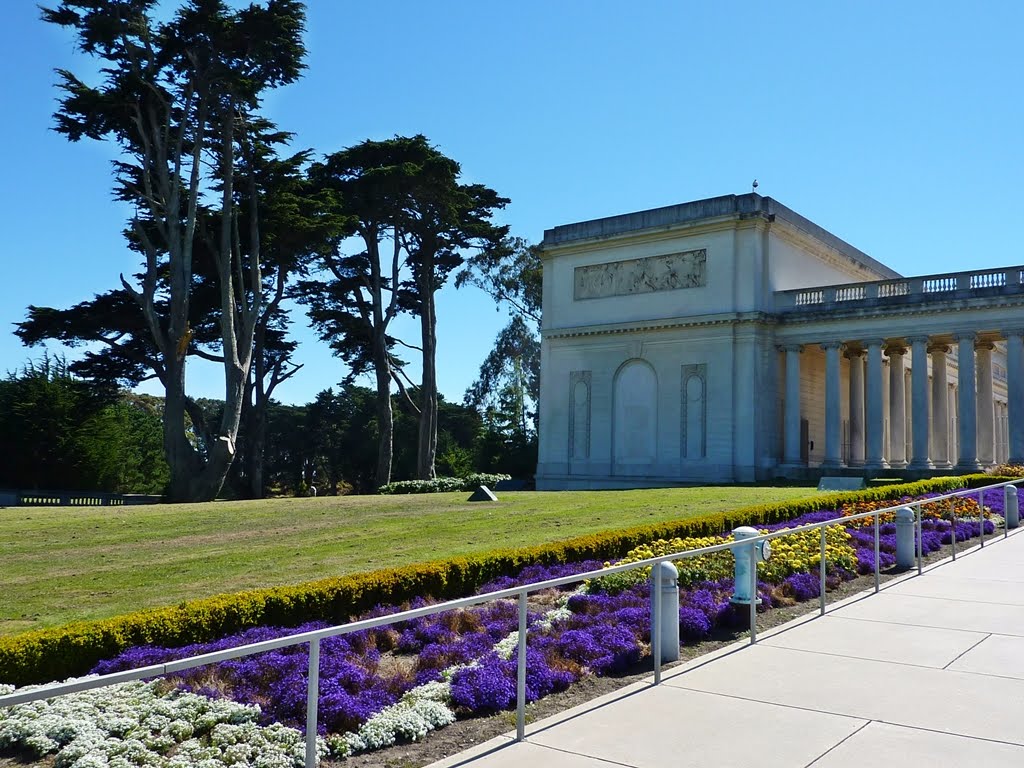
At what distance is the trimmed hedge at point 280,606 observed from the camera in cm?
864

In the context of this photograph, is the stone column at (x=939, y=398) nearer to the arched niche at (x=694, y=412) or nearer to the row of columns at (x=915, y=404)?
the row of columns at (x=915, y=404)

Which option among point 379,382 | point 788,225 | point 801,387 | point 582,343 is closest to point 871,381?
point 801,387

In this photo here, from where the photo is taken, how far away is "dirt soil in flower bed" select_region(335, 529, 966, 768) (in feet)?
23.5

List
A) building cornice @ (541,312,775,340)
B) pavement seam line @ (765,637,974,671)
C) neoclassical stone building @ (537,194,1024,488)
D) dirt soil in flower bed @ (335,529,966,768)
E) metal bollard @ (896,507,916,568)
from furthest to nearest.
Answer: building cornice @ (541,312,775,340)
neoclassical stone building @ (537,194,1024,488)
metal bollard @ (896,507,916,568)
pavement seam line @ (765,637,974,671)
dirt soil in flower bed @ (335,529,966,768)

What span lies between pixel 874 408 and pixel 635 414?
1248 centimetres

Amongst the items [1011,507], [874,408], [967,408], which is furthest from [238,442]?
[1011,507]

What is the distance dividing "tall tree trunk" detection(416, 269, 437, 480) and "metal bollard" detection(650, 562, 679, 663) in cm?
4536

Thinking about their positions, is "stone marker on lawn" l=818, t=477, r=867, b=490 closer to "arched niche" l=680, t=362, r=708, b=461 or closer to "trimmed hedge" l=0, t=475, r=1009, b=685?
"arched niche" l=680, t=362, r=708, b=461

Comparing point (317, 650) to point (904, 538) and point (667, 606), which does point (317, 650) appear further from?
point (904, 538)

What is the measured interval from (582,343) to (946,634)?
43.1 m

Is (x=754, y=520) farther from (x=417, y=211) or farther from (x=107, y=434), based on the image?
(x=107, y=434)

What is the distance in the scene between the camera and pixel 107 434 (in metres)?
56.9

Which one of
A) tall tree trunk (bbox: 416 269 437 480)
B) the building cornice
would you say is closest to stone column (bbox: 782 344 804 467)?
the building cornice

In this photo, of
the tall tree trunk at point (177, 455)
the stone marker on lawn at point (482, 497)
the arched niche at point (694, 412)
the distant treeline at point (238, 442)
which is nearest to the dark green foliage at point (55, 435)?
the distant treeline at point (238, 442)
